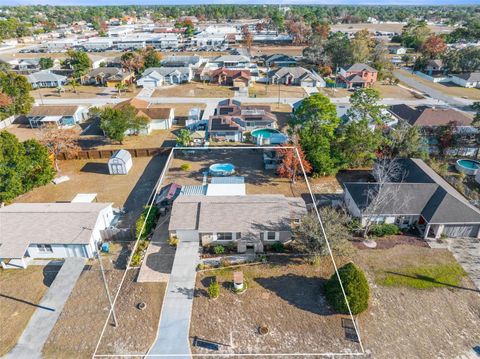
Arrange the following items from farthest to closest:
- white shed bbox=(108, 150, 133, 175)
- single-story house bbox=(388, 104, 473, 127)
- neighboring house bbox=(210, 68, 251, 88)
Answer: neighboring house bbox=(210, 68, 251, 88) < single-story house bbox=(388, 104, 473, 127) < white shed bbox=(108, 150, 133, 175)

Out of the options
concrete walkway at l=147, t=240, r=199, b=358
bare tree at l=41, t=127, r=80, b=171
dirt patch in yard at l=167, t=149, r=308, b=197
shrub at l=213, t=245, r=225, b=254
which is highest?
bare tree at l=41, t=127, r=80, b=171

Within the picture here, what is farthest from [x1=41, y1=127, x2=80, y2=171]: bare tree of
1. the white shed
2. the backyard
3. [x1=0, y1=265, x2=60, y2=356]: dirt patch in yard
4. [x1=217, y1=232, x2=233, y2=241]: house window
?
the backyard

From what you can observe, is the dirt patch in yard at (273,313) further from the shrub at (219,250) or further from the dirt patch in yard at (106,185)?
the dirt patch in yard at (106,185)

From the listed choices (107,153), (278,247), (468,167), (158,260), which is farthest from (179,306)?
(468,167)

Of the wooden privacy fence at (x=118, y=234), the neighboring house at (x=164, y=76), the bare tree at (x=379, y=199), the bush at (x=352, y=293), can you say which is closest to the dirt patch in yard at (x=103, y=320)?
the wooden privacy fence at (x=118, y=234)

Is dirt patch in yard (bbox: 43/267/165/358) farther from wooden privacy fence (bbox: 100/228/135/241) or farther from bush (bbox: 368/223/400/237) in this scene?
bush (bbox: 368/223/400/237)

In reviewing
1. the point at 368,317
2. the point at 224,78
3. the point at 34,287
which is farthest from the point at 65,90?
the point at 368,317

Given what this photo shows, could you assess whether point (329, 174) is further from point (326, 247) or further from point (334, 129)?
point (326, 247)
